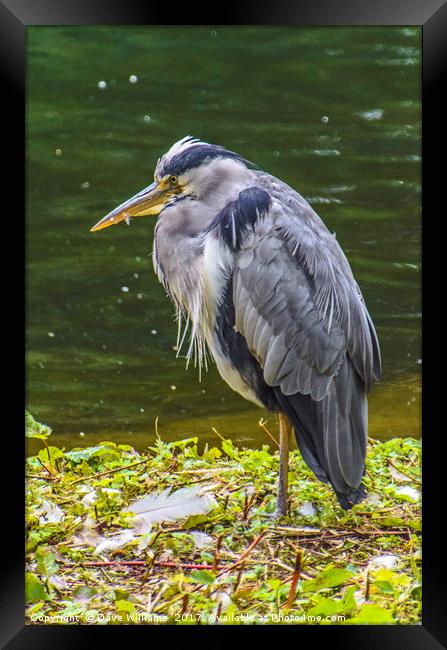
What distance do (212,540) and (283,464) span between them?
34 cm

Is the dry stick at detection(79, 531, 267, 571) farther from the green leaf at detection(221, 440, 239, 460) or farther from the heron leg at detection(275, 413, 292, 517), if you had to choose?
the green leaf at detection(221, 440, 239, 460)

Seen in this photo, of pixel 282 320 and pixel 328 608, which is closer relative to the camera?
pixel 328 608

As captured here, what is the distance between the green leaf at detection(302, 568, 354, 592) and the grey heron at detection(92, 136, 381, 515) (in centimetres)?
31

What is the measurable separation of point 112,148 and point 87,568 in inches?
48.2

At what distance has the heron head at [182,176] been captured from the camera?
9.61 ft

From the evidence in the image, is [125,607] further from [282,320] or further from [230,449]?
[282,320]

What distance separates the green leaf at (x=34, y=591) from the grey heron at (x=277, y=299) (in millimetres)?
751

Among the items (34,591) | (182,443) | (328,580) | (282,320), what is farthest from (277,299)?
(34,591)

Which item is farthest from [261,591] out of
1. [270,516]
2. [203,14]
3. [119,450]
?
[203,14]

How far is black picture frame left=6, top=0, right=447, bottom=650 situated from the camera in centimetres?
262

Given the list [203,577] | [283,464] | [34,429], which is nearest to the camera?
[203,577]

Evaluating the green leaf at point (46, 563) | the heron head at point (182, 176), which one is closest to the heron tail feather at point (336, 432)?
the heron head at point (182, 176)

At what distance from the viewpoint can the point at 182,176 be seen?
2.98 metres

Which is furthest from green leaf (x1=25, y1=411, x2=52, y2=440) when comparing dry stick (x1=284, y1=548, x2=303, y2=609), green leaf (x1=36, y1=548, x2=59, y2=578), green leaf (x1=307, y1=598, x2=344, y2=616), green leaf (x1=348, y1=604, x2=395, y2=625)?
green leaf (x1=348, y1=604, x2=395, y2=625)
